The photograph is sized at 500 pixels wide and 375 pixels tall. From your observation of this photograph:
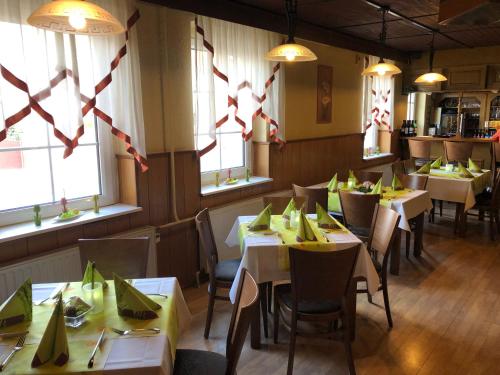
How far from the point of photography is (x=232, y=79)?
3955 millimetres

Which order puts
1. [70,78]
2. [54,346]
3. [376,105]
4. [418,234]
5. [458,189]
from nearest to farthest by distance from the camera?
[54,346], [70,78], [418,234], [458,189], [376,105]

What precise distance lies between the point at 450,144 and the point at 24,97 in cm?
578

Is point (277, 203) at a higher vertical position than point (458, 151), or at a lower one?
lower

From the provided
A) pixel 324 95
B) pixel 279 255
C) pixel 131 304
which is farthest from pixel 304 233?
pixel 324 95

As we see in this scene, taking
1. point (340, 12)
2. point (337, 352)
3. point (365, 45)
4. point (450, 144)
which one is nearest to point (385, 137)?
point (450, 144)

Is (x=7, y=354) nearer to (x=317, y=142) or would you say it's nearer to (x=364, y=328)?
(x=364, y=328)

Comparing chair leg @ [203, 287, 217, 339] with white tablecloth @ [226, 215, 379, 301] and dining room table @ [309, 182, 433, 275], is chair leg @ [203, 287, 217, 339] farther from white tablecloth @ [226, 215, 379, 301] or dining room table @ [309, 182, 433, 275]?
dining room table @ [309, 182, 433, 275]

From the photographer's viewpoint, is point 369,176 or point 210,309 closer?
point 210,309

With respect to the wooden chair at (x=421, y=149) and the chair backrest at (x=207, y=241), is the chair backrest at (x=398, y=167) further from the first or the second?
the chair backrest at (x=207, y=241)

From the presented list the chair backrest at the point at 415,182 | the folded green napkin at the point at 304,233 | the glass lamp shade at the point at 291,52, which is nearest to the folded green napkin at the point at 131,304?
the folded green napkin at the point at 304,233

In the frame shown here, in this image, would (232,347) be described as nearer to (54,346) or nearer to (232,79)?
(54,346)

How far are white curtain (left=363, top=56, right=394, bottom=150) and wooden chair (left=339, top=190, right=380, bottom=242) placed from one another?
2990 millimetres

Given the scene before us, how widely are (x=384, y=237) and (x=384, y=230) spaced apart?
5 cm

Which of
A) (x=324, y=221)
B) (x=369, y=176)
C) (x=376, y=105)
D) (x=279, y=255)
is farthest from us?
(x=376, y=105)
